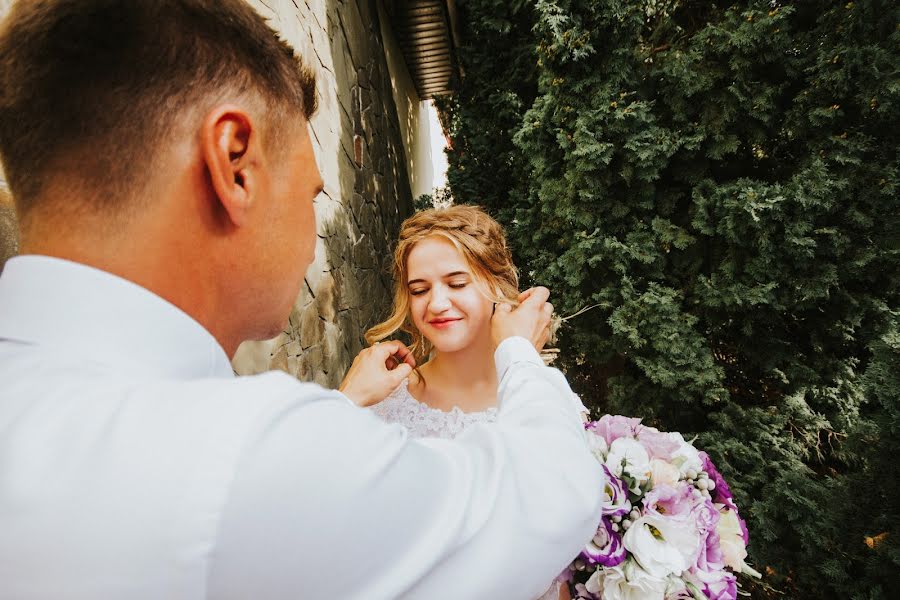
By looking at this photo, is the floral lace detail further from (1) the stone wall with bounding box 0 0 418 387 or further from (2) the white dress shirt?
(2) the white dress shirt

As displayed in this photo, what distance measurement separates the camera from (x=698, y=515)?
1357 millimetres

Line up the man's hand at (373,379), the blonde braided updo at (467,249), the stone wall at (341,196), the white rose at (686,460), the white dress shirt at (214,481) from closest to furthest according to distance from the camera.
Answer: the white dress shirt at (214,481) < the white rose at (686,460) < the man's hand at (373,379) < the blonde braided updo at (467,249) < the stone wall at (341,196)

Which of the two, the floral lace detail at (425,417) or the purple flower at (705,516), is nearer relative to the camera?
the purple flower at (705,516)

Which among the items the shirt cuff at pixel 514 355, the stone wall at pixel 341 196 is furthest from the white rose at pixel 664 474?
the stone wall at pixel 341 196

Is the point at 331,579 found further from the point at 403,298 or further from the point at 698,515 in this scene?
the point at 403,298

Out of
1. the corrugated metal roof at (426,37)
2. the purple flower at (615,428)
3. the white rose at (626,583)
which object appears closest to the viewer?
the white rose at (626,583)

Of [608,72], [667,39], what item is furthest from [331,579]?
[667,39]

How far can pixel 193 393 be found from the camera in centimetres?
55

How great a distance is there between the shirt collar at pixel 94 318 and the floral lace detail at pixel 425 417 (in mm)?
1531

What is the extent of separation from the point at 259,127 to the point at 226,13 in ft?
0.72

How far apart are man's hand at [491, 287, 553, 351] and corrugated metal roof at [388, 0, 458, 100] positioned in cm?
538

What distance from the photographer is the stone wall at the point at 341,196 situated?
259 cm

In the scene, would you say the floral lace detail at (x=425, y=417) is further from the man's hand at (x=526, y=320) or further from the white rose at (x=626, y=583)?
the white rose at (x=626, y=583)

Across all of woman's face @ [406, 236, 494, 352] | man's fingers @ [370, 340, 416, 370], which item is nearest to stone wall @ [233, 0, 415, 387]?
man's fingers @ [370, 340, 416, 370]
